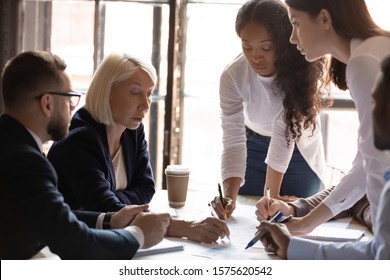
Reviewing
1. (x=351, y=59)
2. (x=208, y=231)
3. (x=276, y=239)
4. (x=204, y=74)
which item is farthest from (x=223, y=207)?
(x=204, y=74)

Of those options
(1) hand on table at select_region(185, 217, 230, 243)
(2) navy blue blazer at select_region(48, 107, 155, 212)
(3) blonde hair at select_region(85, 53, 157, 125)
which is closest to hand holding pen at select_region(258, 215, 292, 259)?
(1) hand on table at select_region(185, 217, 230, 243)

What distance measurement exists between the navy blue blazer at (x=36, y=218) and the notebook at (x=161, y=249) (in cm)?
6

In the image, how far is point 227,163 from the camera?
8.18ft

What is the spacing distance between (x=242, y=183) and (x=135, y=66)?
0.58m

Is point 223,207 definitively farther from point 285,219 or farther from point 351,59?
point 351,59

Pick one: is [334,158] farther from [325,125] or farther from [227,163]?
[227,163]

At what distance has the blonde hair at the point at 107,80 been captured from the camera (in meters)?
2.20

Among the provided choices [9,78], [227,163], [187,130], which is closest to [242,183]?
[227,163]

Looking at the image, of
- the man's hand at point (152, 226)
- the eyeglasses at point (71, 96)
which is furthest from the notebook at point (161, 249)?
the eyeglasses at point (71, 96)

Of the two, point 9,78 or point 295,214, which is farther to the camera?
point 295,214

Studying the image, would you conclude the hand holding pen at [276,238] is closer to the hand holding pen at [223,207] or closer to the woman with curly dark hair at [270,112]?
the hand holding pen at [223,207]

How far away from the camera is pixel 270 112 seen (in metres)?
2.60

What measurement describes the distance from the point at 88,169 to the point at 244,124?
2.64 ft

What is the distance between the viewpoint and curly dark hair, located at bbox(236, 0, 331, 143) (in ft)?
7.70
